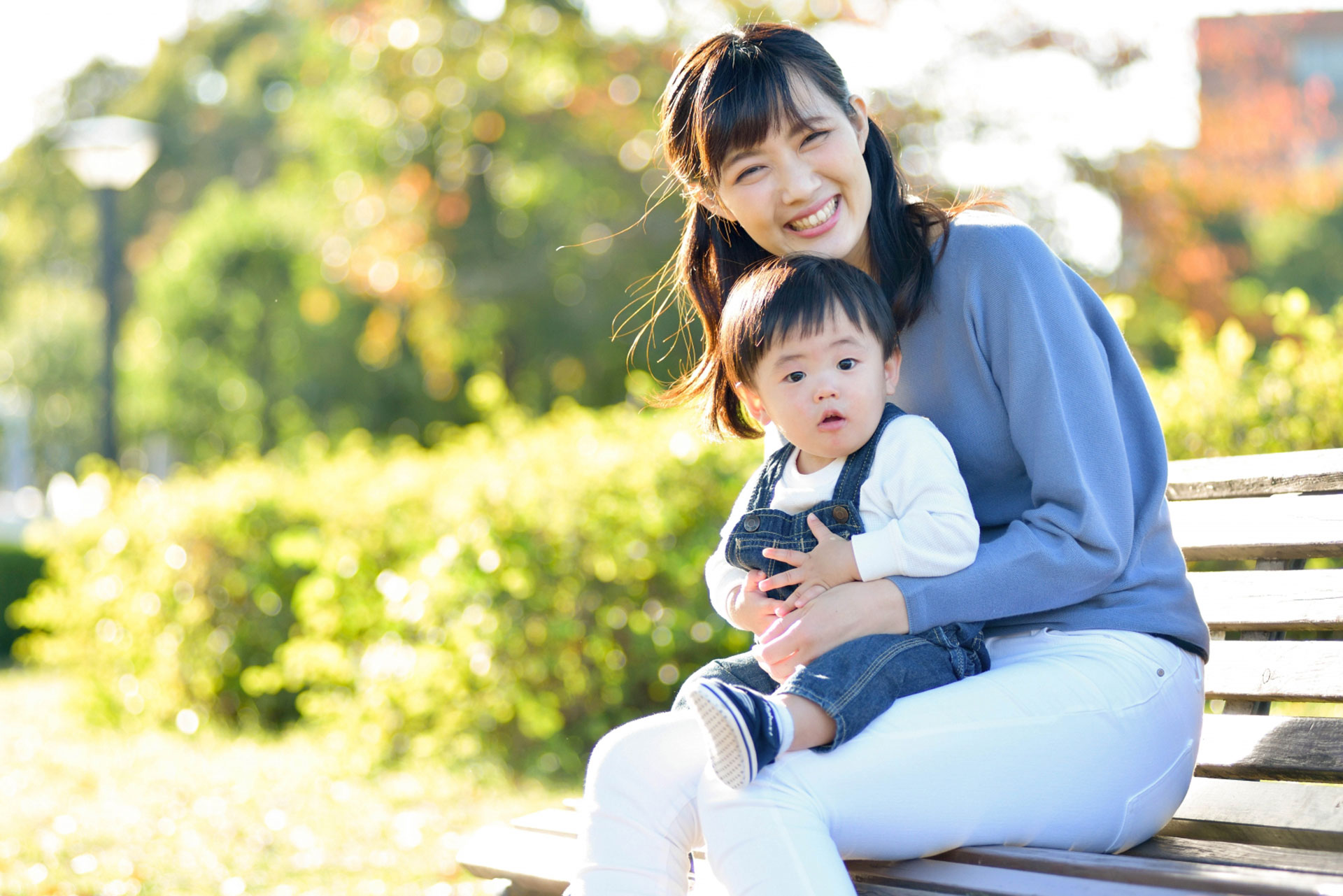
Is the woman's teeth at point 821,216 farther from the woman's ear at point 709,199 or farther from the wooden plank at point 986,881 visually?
the wooden plank at point 986,881

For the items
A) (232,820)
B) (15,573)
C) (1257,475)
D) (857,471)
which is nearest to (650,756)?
(857,471)

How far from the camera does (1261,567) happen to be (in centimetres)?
238

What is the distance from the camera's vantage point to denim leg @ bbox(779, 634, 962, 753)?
5.50 ft

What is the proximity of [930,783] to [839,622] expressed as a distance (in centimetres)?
29

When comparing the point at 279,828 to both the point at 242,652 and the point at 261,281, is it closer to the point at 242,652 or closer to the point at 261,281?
the point at 242,652

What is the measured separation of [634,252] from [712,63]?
30.8 feet

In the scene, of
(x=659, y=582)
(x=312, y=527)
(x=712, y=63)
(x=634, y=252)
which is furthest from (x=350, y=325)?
(x=712, y=63)

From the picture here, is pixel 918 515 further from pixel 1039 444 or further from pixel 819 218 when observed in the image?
pixel 819 218

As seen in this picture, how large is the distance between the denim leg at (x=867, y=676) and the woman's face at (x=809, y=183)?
69 centimetres

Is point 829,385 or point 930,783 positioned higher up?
point 829,385

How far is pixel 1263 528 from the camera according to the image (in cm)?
229

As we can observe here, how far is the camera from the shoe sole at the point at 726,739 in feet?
5.19

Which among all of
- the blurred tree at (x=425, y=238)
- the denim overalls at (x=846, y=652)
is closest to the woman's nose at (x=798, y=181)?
the denim overalls at (x=846, y=652)

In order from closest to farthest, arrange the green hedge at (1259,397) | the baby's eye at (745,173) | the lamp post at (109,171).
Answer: the baby's eye at (745,173) → the green hedge at (1259,397) → the lamp post at (109,171)
